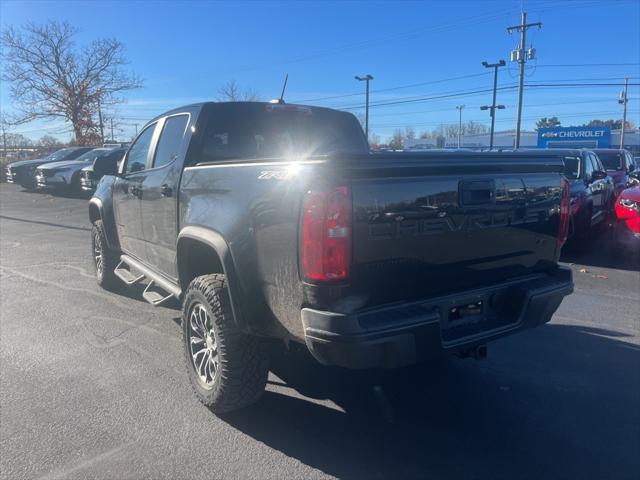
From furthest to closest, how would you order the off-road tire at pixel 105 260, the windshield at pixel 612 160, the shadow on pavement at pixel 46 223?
1. the windshield at pixel 612 160
2. the shadow on pavement at pixel 46 223
3. the off-road tire at pixel 105 260

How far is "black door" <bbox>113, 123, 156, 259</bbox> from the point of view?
16.5 feet

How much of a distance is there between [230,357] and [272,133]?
2058 millimetres

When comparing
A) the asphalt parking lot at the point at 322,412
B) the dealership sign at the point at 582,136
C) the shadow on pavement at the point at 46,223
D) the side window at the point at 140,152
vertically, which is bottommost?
the asphalt parking lot at the point at 322,412

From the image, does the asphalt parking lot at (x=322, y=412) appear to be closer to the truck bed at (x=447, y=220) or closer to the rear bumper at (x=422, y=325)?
the rear bumper at (x=422, y=325)

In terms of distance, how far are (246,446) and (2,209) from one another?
16925mm

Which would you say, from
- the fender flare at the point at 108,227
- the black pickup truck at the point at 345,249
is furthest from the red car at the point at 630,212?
the fender flare at the point at 108,227

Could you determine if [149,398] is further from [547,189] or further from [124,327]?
[547,189]

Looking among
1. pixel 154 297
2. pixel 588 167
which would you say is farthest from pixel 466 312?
pixel 588 167

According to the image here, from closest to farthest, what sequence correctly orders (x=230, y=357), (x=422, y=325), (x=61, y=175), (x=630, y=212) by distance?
(x=422, y=325), (x=230, y=357), (x=630, y=212), (x=61, y=175)

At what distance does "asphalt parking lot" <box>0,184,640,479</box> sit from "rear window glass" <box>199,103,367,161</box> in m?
1.78

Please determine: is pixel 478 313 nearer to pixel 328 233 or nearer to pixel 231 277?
pixel 328 233

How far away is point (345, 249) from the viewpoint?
2639 mm

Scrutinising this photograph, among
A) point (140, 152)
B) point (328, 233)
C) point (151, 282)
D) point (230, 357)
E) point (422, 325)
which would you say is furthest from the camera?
point (140, 152)

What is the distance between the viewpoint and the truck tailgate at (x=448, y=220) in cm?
273
